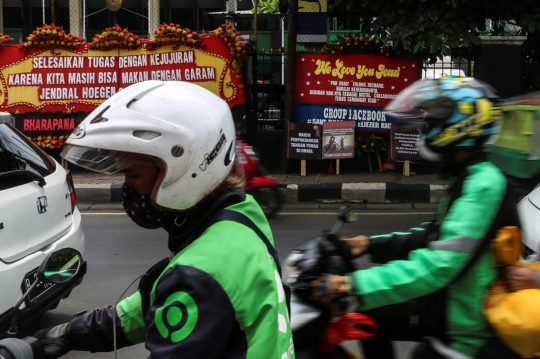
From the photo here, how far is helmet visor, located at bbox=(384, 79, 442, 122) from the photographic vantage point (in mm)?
2484

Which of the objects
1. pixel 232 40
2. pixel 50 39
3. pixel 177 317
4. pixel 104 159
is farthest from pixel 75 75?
pixel 177 317

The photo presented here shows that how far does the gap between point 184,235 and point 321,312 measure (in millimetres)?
918

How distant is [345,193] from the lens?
10.0 meters

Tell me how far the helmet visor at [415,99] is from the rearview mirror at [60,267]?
4.01ft

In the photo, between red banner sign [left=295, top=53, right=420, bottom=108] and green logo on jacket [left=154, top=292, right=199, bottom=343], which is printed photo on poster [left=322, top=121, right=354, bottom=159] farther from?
green logo on jacket [left=154, top=292, right=199, bottom=343]

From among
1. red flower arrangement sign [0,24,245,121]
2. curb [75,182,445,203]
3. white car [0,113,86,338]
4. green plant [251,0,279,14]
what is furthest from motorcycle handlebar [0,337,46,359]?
green plant [251,0,279,14]

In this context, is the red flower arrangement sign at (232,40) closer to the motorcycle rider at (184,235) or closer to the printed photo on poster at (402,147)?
the printed photo on poster at (402,147)

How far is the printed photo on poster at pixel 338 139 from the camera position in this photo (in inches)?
428

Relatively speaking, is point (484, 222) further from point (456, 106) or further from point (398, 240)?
point (398, 240)

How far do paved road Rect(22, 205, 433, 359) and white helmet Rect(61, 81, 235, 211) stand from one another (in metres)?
2.85

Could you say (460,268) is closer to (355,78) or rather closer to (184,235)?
(184,235)

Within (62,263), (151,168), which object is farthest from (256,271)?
(62,263)

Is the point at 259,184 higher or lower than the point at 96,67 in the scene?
lower

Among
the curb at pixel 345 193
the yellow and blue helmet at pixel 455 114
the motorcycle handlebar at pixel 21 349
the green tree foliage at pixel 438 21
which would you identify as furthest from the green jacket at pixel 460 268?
the green tree foliage at pixel 438 21
